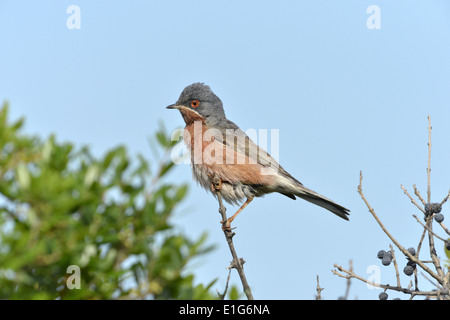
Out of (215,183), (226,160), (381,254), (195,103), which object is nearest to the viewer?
(381,254)

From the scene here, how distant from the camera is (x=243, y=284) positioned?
3617mm

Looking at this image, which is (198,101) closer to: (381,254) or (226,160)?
(226,160)

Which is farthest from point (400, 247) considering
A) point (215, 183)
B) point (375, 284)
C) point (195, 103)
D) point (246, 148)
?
point (195, 103)

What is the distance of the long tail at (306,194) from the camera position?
6738 millimetres

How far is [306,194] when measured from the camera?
700cm

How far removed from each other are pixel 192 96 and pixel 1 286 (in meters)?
5.49

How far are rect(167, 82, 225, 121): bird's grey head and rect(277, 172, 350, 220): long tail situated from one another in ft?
4.54

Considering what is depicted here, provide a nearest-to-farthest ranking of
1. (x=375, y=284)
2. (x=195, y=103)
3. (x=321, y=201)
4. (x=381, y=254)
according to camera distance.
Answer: (x=375, y=284) < (x=381, y=254) < (x=321, y=201) < (x=195, y=103)

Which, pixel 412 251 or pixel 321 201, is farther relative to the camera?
pixel 321 201

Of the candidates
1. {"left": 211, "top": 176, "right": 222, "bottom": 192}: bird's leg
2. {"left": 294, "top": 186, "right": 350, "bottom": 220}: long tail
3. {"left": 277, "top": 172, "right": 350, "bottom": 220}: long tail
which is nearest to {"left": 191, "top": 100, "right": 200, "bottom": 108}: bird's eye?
{"left": 211, "top": 176, "right": 222, "bottom": 192}: bird's leg

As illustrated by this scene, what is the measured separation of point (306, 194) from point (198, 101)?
203 centimetres

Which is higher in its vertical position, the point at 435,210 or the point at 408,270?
the point at 435,210

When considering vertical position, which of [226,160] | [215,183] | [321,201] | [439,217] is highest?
[226,160]

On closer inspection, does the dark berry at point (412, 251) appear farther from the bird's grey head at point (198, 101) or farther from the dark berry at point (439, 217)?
the bird's grey head at point (198, 101)
